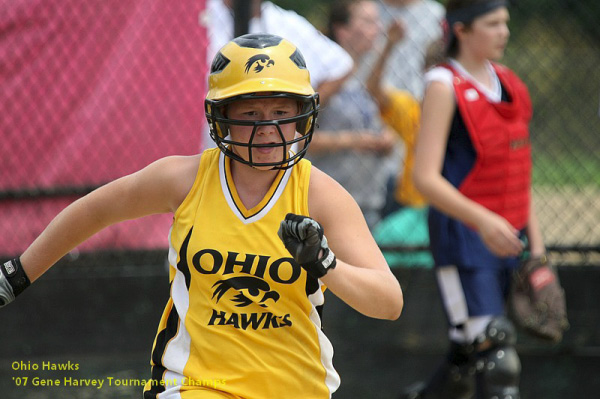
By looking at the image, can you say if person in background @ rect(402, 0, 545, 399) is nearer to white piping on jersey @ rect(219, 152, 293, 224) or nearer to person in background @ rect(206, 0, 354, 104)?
person in background @ rect(206, 0, 354, 104)

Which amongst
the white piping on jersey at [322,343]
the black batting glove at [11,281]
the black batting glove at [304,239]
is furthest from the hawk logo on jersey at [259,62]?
the black batting glove at [11,281]

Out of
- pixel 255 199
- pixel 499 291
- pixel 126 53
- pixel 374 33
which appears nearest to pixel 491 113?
pixel 499 291

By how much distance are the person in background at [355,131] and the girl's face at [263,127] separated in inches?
101

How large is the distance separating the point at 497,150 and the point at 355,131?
4.50 ft

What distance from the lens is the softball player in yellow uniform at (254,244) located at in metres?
2.34

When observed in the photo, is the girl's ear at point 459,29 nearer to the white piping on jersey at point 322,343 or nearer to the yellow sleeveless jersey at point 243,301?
the yellow sleeveless jersey at point 243,301

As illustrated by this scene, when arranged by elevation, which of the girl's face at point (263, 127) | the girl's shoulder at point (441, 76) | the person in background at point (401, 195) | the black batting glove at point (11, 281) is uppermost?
the girl's face at point (263, 127)

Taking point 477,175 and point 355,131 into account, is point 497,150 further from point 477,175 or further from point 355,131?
point 355,131

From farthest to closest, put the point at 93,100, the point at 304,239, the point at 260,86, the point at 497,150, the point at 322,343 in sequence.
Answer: the point at 93,100, the point at 497,150, the point at 322,343, the point at 260,86, the point at 304,239

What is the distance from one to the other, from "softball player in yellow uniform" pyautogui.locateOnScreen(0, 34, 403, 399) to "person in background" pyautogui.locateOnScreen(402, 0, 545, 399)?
1.36 meters

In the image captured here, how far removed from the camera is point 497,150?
3809mm

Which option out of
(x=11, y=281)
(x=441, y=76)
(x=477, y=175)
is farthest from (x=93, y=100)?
(x=11, y=281)

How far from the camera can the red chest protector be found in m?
3.79

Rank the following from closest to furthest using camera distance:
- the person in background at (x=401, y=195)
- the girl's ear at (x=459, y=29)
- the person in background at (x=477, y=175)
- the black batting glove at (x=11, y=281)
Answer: the black batting glove at (x=11, y=281), the person in background at (x=477, y=175), the girl's ear at (x=459, y=29), the person in background at (x=401, y=195)
